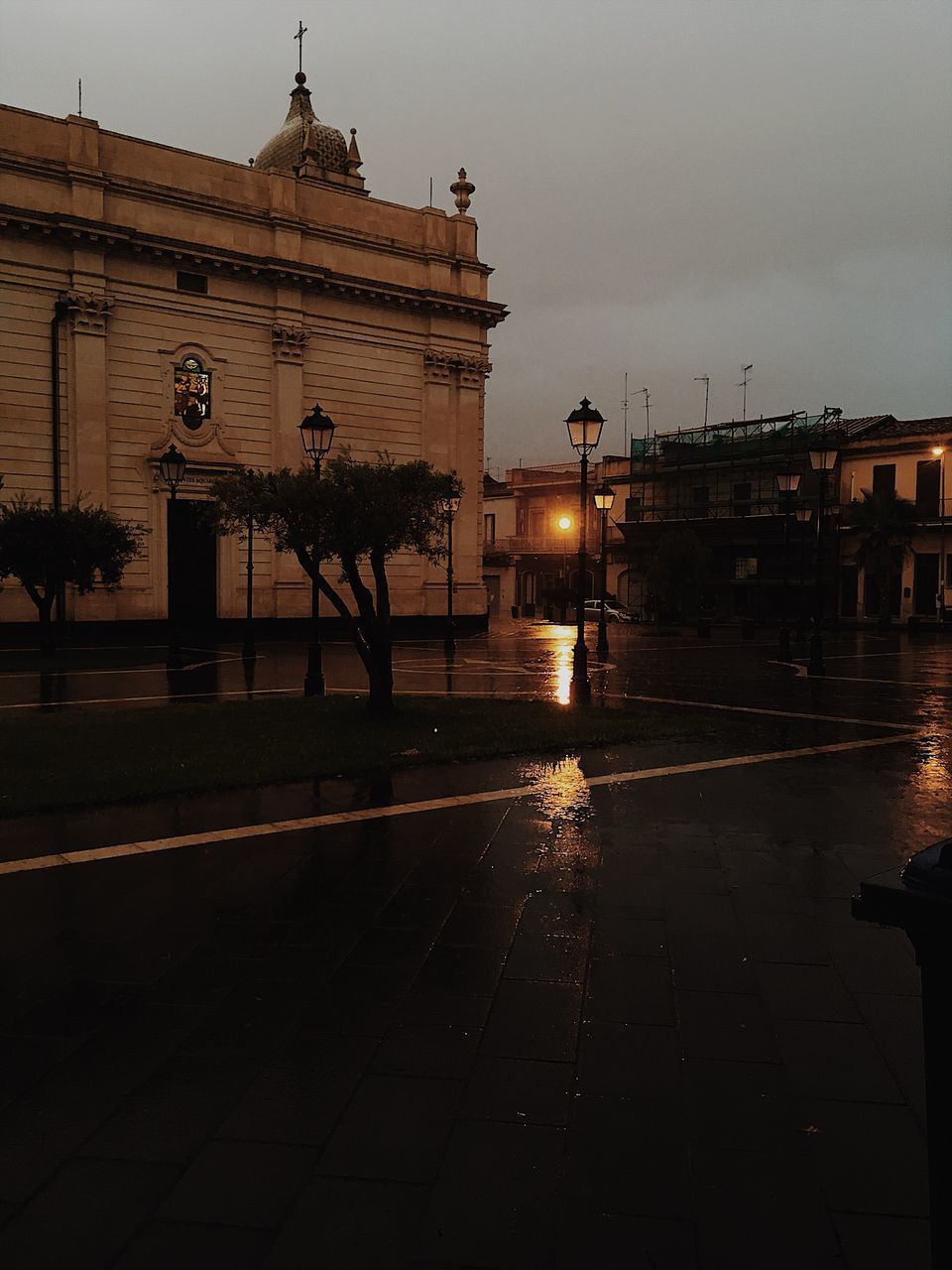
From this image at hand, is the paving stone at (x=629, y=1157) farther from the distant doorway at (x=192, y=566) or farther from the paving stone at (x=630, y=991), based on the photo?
the distant doorway at (x=192, y=566)

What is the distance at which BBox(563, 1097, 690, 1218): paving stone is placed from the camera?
2.66m

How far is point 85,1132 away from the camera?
2973 mm

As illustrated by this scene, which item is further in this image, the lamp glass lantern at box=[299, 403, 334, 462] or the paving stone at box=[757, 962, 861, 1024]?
the lamp glass lantern at box=[299, 403, 334, 462]

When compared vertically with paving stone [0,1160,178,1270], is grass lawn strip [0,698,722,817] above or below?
above

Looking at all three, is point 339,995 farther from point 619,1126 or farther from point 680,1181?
point 680,1181

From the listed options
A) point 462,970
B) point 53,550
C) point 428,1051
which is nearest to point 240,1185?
point 428,1051

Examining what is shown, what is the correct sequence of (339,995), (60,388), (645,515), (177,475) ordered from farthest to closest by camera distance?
(645,515), (60,388), (177,475), (339,995)

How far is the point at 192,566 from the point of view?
33469 millimetres

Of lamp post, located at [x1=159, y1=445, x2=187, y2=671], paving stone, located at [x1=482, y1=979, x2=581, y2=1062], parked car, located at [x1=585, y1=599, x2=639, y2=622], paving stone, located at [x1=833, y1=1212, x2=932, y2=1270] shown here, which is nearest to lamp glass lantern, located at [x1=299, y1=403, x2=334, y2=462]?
lamp post, located at [x1=159, y1=445, x2=187, y2=671]

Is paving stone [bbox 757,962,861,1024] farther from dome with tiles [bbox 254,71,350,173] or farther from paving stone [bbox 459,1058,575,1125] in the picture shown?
dome with tiles [bbox 254,71,350,173]

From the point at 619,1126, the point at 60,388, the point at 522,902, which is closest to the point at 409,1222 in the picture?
the point at 619,1126

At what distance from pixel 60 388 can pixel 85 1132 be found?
31390mm

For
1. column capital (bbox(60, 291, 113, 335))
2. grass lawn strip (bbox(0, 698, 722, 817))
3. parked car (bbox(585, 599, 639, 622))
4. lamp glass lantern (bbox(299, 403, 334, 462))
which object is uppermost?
column capital (bbox(60, 291, 113, 335))

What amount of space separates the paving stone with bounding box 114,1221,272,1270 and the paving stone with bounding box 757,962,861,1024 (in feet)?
7.66
